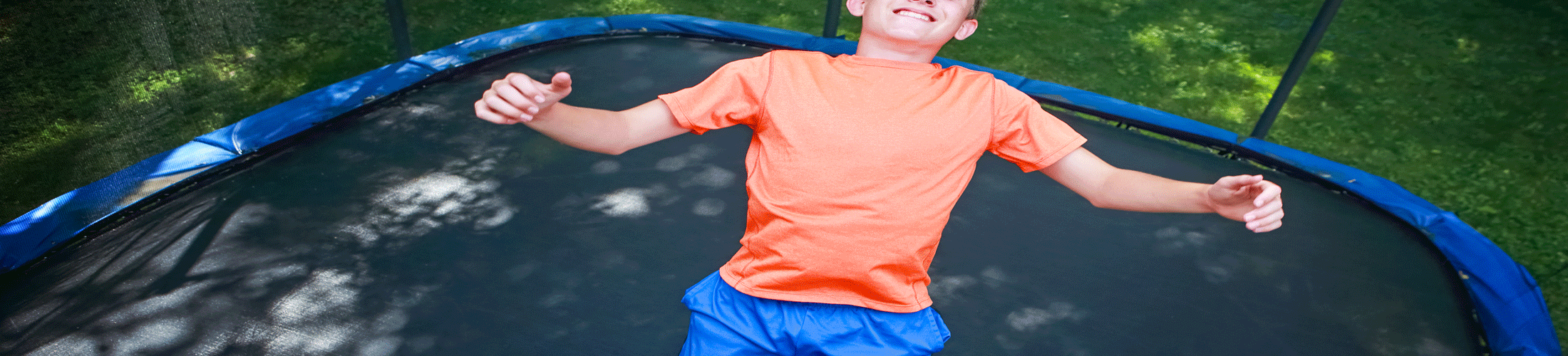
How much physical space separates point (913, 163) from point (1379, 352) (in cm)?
127

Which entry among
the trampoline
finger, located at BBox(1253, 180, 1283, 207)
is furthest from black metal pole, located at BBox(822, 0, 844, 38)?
finger, located at BBox(1253, 180, 1283, 207)

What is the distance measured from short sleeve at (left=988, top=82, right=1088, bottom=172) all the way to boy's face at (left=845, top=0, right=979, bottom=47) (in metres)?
0.11

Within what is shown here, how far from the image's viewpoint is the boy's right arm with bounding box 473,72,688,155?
92 cm

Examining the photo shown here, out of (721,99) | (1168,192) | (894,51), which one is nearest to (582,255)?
(721,99)

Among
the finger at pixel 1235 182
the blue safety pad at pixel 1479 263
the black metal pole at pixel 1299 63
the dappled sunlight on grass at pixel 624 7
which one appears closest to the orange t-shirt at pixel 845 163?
the finger at pixel 1235 182

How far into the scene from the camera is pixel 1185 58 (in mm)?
3488

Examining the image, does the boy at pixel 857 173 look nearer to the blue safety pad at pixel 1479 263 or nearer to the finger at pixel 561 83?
the finger at pixel 561 83

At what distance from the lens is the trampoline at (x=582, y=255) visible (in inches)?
64.2

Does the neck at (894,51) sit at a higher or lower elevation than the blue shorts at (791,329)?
higher

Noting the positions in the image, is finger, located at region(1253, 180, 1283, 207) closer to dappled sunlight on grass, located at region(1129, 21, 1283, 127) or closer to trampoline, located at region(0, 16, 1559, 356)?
trampoline, located at region(0, 16, 1559, 356)

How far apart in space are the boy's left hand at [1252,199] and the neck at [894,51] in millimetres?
374

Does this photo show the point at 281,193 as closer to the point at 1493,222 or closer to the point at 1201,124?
the point at 1201,124

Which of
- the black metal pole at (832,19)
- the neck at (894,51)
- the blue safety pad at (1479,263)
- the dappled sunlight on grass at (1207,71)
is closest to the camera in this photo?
the neck at (894,51)

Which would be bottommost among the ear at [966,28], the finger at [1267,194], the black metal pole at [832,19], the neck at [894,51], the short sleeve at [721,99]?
the black metal pole at [832,19]
